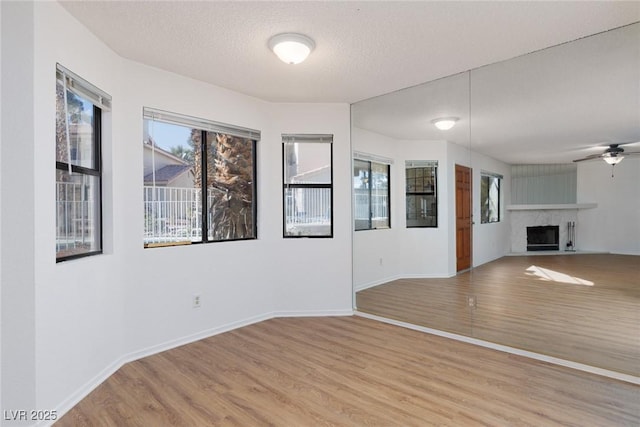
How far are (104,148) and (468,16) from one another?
2.90 m

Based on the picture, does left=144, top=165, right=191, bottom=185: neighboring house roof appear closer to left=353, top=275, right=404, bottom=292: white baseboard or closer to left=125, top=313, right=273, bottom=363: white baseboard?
left=125, top=313, right=273, bottom=363: white baseboard

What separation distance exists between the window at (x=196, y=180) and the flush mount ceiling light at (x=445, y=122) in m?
2.08

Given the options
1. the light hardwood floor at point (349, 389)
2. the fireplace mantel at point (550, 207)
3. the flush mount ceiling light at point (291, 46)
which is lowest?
the light hardwood floor at point (349, 389)

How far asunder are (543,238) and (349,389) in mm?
2393

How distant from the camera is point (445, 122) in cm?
371

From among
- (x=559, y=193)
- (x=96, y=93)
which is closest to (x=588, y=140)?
(x=559, y=193)

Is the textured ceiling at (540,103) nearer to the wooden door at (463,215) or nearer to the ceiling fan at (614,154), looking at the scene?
the ceiling fan at (614,154)

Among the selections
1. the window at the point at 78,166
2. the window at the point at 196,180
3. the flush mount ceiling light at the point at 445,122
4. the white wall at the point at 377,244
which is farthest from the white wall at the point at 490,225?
the window at the point at 78,166

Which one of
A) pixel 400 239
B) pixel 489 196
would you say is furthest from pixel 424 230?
pixel 489 196

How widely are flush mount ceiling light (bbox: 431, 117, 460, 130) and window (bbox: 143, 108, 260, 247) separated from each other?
2.08 m

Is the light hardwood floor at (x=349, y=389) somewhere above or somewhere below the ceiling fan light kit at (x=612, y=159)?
below

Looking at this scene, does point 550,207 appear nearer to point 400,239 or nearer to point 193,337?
point 400,239

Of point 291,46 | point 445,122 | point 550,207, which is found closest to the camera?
point 291,46

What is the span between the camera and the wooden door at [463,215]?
3453mm
